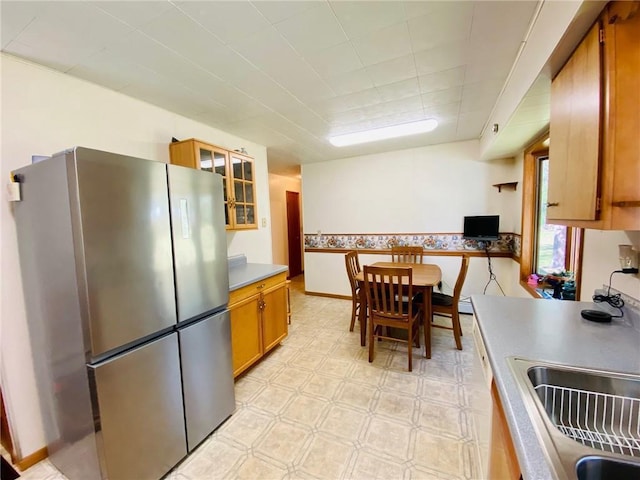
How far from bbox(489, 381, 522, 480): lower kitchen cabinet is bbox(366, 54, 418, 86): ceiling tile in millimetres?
1876

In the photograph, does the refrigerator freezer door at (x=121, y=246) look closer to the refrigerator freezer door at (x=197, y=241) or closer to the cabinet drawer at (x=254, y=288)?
the refrigerator freezer door at (x=197, y=241)

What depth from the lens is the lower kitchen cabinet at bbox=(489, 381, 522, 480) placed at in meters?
0.75

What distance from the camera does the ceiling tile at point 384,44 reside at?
4.78 feet

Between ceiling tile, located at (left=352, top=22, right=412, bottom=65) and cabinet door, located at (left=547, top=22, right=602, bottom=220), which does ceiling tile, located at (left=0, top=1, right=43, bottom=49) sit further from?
cabinet door, located at (left=547, top=22, right=602, bottom=220)

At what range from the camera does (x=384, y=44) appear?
1.56 meters

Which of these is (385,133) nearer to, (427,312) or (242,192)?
(242,192)

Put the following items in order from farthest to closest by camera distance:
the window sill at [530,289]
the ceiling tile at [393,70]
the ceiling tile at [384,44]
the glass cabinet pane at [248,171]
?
1. the glass cabinet pane at [248,171]
2. the window sill at [530,289]
3. the ceiling tile at [393,70]
4. the ceiling tile at [384,44]

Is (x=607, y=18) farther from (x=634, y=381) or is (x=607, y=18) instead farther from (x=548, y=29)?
(x=634, y=381)

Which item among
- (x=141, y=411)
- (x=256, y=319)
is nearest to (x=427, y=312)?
(x=256, y=319)

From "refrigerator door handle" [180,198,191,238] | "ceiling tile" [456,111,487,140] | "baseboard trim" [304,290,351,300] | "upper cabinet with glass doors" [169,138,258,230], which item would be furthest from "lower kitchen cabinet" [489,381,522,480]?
"baseboard trim" [304,290,351,300]

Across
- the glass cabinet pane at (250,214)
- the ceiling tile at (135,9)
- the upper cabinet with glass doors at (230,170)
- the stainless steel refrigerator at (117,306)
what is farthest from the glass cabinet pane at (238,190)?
the ceiling tile at (135,9)

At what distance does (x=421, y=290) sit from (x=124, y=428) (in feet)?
7.94

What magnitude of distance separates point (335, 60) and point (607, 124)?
141 centimetres

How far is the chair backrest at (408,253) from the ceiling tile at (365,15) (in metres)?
2.81
